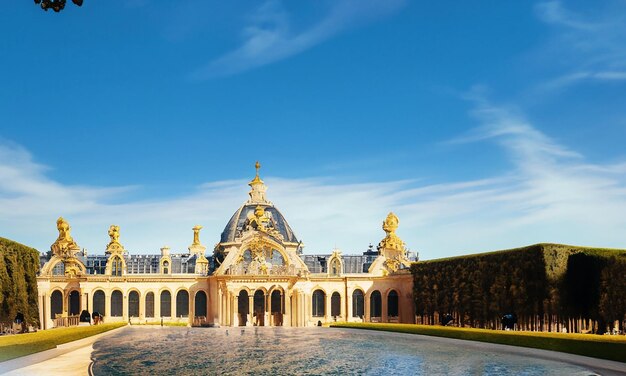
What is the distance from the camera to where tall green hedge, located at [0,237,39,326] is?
156 ft

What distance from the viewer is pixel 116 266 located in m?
78.1

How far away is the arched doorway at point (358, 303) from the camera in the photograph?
7825 centimetres

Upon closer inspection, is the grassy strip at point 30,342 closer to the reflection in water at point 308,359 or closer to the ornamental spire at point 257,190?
the reflection in water at point 308,359

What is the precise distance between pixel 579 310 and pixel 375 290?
3384 cm

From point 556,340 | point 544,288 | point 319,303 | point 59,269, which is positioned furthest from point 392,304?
point 556,340

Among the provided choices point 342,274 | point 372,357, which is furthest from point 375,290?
point 372,357

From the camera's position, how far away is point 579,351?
34906 mm

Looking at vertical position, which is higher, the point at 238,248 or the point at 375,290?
the point at 238,248

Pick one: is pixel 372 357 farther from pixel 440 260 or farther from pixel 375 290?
pixel 375 290

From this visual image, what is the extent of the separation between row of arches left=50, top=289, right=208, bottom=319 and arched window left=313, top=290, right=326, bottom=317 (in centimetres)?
1161

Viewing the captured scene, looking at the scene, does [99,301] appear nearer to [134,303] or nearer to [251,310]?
[134,303]

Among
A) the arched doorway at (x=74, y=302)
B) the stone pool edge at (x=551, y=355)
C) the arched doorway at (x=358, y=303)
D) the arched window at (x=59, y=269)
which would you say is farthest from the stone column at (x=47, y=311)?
the stone pool edge at (x=551, y=355)

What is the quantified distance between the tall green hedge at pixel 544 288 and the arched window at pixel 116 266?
37083 mm

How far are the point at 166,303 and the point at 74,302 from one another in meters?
9.50
